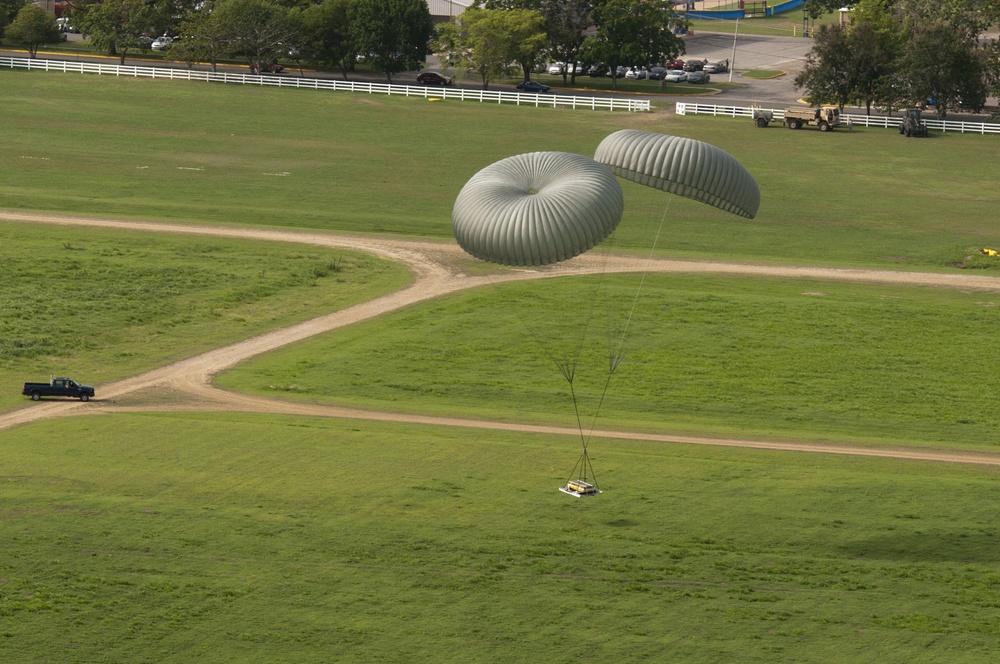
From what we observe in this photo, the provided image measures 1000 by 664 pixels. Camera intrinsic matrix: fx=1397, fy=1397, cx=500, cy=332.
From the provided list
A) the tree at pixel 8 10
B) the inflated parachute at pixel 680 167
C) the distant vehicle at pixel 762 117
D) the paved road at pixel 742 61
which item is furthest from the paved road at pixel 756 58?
the inflated parachute at pixel 680 167

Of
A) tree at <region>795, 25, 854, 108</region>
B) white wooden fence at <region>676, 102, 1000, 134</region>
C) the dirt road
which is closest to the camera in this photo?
the dirt road

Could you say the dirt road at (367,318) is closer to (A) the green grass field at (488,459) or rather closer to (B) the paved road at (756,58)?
(A) the green grass field at (488,459)

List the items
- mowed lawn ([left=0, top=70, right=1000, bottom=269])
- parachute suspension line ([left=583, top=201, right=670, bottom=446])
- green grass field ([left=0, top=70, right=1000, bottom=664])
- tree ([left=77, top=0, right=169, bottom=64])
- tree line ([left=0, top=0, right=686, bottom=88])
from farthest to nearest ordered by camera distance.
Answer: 1. tree ([left=77, top=0, right=169, bottom=64])
2. tree line ([left=0, top=0, right=686, bottom=88])
3. mowed lawn ([left=0, top=70, right=1000, bottom=269])
4. parachute suspension line ([left=583, top=201, right=670, bottom=446])
5. green grass field ([left=0, top=70, right=1000, bottom=664])

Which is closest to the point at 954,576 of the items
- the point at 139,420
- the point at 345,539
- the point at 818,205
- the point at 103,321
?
the point at 345,539

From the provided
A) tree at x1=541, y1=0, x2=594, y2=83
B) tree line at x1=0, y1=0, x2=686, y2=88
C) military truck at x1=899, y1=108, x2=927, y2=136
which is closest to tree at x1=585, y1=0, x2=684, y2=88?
tree line at x1=0, y1=0, x2=686, y2=88

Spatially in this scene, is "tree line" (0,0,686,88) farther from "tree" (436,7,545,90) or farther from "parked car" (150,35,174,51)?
"parked car" (150,35,174,51)

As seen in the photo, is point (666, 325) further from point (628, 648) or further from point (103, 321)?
point (628, 648)

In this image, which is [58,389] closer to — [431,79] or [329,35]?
[431,79]

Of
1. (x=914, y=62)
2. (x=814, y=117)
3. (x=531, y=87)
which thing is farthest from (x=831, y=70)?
(x=531, y=87)
